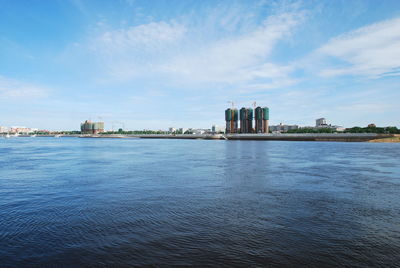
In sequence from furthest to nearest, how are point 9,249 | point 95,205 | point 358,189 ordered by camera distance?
1. point 358,189
2. point 95,205
3. point 9,249

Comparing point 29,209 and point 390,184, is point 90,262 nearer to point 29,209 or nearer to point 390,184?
point 29,209

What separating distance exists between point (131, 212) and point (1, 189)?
13.9m

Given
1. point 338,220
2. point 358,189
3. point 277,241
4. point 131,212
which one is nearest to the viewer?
point 277,241

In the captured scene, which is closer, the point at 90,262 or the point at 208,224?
the point at 90,262

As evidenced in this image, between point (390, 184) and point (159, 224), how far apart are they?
21.4m

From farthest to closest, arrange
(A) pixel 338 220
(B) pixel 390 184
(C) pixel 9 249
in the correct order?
(B) pixel 390 184
(A) pixel 338 220
(C) pixel 9 249

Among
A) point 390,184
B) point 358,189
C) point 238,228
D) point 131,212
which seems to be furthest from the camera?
point 390,184

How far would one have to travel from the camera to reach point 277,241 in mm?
10141

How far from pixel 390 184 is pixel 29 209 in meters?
28.1

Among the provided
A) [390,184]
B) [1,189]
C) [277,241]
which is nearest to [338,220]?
[277,241]

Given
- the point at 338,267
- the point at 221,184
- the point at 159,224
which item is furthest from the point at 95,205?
the point at 338,267

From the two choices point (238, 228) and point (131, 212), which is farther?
point (131, 212)

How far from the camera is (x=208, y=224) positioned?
12.1 meters

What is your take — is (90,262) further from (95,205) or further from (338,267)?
(338,267)
